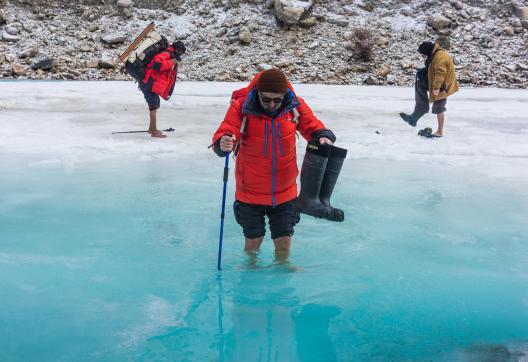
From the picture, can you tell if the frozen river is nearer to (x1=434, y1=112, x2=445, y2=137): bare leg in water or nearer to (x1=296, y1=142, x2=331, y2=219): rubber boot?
(x1=296, y1=142, x2=331, y2=219): rubber boot

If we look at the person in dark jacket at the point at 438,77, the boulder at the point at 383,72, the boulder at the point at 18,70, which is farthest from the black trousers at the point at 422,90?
the boulder at the point at 18,70

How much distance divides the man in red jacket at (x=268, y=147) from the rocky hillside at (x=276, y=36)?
16.4 m

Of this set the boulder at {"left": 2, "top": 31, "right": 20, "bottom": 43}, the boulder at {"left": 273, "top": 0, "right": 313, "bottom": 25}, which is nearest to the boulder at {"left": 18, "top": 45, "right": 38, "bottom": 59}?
the boulder at {"left": 2, "top": 31, "right": 20, "bottom": 43}

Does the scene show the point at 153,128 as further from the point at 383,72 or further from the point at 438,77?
the point at 383,72

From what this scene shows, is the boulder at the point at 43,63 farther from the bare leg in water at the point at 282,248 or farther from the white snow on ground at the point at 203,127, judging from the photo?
the bare leg in water at the point at 282,248

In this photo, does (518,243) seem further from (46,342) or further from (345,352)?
(46,342)

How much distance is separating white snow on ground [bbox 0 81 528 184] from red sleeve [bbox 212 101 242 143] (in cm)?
383

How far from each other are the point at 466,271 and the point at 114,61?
1935 cm

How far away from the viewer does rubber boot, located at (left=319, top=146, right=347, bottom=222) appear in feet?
12.2

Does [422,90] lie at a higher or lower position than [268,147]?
higher

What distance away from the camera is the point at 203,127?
9219 mm

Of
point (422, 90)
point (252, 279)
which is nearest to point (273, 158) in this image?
point (252, 279)

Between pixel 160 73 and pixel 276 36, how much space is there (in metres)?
15.6

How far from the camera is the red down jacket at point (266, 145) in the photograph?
11.0 ft
